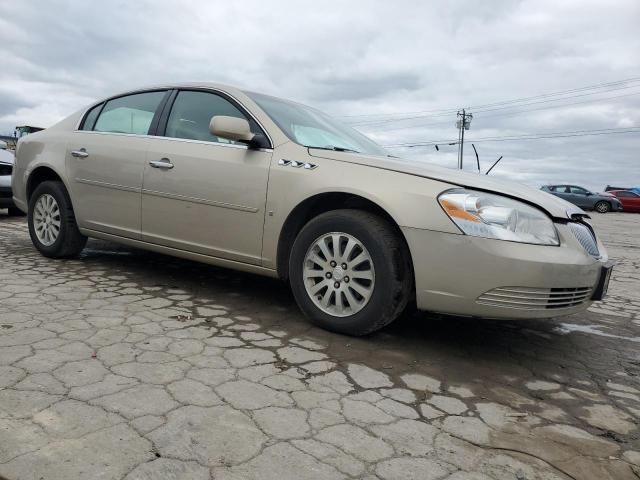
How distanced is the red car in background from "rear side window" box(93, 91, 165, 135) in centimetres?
3025

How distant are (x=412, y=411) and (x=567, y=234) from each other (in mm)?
1308

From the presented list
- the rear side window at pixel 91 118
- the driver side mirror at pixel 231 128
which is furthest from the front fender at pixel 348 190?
the rear side window at pixel 91 118

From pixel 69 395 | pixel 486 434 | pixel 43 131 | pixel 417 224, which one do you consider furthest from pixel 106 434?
pixel 43 131

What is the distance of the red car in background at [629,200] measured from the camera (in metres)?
28.2

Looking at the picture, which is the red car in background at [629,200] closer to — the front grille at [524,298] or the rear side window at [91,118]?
the front grille at [524,298]

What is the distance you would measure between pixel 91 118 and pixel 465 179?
133 inches

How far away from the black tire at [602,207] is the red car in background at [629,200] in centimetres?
201

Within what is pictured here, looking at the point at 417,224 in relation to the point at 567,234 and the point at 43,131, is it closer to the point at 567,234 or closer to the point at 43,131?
the point at 567,234

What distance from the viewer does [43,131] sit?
4.88 m

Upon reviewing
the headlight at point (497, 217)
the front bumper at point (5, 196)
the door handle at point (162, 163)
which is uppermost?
the door handle at point (162, 163)

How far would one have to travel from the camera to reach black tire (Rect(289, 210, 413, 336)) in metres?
2.82

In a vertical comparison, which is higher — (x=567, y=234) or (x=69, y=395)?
(x=567, y=234)

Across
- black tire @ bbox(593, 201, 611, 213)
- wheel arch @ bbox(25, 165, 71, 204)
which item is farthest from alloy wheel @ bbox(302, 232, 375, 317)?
black tire @ bbox(593, 201, 611, 213)

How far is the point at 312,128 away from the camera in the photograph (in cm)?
Result: 373
